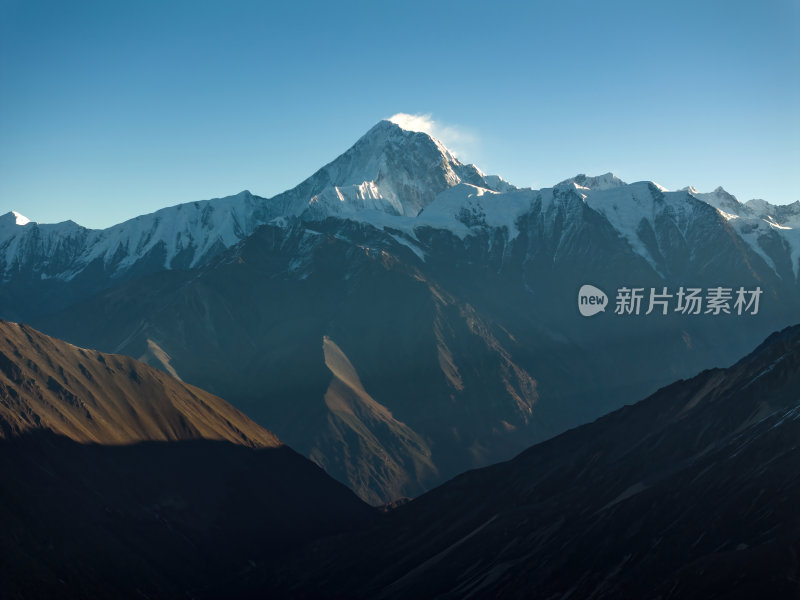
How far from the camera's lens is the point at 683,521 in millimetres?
144125

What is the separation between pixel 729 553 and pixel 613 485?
56.9 m

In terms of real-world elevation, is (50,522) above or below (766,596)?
above

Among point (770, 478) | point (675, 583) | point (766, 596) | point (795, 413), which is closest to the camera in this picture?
point (766, 596)

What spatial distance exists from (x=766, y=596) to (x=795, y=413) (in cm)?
5244

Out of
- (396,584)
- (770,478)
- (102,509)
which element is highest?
(102,509)

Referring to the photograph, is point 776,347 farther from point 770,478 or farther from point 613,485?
point 770,478

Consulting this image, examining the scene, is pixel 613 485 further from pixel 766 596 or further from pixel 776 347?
pixel 766 596

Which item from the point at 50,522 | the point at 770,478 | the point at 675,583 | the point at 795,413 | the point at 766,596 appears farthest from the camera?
the point at 50,522

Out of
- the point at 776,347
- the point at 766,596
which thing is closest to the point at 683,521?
the point at 766,596

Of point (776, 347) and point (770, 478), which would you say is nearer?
point (770, 478)

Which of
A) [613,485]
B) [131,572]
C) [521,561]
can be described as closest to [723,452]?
[613,485]

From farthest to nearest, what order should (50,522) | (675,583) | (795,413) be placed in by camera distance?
(50,522)
(795,413)
(675,583)

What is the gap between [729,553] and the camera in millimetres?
122688

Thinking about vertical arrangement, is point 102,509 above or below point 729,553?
above
